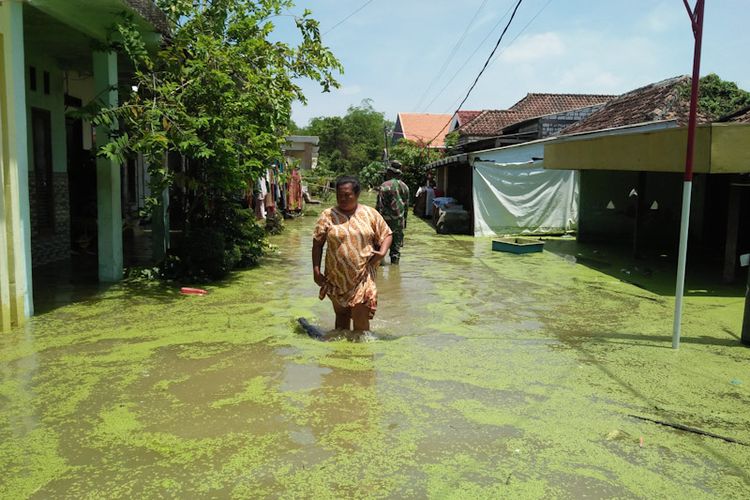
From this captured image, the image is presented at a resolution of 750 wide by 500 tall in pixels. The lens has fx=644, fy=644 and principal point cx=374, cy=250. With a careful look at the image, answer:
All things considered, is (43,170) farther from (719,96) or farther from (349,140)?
(349,140)

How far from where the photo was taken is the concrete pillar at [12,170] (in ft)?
19.9

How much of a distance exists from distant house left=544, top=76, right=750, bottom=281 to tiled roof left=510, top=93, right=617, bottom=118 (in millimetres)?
10116

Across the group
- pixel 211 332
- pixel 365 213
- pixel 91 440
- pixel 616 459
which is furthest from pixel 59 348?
pixel 616 459

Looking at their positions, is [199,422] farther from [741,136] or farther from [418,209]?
[418,209]

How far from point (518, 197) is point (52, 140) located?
1099cm

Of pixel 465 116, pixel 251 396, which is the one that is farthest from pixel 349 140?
pixel 251 396

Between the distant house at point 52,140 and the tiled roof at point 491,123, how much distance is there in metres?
18.4

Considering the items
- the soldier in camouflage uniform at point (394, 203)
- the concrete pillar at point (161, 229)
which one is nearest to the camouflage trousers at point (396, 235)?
the soldier in camouflage uniform at point (394, 203)

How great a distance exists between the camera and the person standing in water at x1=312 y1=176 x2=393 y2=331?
5.61m

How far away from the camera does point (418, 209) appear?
25.5 metres

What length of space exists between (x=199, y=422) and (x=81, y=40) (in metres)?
6.87

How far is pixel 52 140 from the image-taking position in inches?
403

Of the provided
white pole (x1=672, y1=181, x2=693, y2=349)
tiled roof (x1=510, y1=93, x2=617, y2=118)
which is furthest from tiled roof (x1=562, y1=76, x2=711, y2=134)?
tiled roof (x1=510, y1=93, x2=617, y2=118)

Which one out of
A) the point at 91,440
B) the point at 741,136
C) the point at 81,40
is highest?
the point at 81,40
